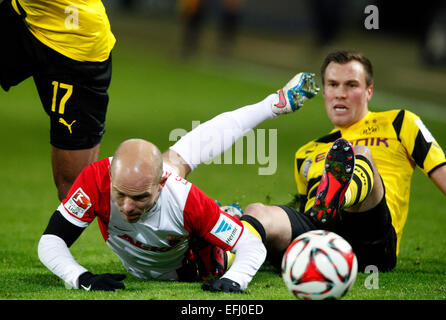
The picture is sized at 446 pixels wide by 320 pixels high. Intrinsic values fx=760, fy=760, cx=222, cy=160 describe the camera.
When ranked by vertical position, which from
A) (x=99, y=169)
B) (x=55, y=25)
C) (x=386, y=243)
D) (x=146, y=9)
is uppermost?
(x=55, y=25)

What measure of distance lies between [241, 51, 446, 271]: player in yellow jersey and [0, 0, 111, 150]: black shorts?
1554 millimetres

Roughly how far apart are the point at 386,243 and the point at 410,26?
21028mm

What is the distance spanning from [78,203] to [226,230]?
3.01 ft

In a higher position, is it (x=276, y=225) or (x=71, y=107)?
(x=71, y=107)

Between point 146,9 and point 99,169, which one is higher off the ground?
point 99,169

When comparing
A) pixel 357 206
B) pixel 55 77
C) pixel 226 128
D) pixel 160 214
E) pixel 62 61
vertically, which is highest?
pixel 62 61

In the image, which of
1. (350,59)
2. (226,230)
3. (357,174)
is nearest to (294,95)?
(350,59)

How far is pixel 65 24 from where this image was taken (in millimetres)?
5918

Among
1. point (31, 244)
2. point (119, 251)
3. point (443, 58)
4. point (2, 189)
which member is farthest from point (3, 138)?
point (443, 58)

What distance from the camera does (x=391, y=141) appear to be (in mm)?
5941

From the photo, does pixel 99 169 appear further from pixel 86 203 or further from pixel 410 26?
pixel 410 26

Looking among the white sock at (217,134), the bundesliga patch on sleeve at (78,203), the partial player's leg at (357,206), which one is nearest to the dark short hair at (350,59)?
the white sock at (217,134)

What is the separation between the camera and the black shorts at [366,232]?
17.8ft

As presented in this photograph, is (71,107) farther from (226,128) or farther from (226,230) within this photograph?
(226,230)
